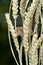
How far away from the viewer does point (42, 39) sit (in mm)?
600

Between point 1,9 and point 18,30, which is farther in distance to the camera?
point 1,9

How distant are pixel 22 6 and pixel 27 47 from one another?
0.49ft

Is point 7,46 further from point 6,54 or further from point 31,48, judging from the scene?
point 31,48

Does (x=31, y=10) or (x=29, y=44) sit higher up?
(x=31, y=10)

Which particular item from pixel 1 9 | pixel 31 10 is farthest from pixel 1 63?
pixel 31 10

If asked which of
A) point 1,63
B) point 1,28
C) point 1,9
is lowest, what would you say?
point 1,63

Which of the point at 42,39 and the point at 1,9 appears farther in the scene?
the point at 1,9

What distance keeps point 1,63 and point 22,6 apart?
520mm

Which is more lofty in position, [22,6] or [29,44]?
[22,6]

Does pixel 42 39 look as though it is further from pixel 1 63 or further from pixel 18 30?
pixel 1 63

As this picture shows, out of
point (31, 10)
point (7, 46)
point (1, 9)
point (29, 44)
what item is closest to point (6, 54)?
point (7, 46)

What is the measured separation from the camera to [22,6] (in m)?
0.63

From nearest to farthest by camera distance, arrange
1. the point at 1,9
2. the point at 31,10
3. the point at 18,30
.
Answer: the point at 31,10 < the point at 18,30 < the point at 1,9

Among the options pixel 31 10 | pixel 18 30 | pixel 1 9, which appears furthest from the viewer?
pixel 1 9
